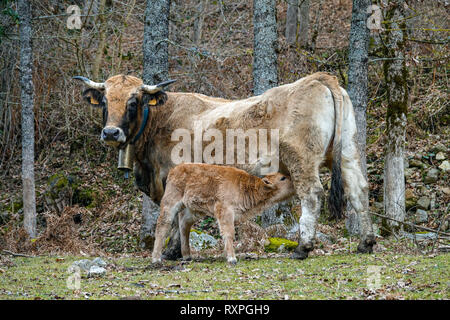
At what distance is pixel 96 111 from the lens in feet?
67.5

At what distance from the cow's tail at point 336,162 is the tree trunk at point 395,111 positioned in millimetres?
4347

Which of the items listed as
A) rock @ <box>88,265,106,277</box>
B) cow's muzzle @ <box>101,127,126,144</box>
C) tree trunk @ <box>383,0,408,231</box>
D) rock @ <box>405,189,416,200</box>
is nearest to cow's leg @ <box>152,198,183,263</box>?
rock @ <box>88,265,106,277</box>

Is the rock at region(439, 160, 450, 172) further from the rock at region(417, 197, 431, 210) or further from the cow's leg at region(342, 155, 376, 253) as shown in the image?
the cow's leg at region(342, 155, 376, 253)

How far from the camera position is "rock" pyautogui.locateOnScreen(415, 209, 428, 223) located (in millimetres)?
15177

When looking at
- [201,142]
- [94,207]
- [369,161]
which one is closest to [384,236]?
[369,161]

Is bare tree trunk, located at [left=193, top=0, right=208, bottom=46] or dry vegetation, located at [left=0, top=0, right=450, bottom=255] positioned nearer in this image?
dry vegetation, located at [left=0, top=0, right=450, bottom=255]

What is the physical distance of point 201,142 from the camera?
10.8 meters

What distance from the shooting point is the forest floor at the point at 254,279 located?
22.5ft

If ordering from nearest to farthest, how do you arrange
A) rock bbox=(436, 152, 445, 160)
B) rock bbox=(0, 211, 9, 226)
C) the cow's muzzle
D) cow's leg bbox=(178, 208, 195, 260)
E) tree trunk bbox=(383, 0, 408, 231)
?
1. cow's leg bbox=(178, 208, 195, 260)
2. the cow's muzzle
3. tree trunk bbox=(383, 0, 408, 231)
4. rock bbox=(436, 152, 445, 160)
5. rock bbox=(0, 211, 9, 226)

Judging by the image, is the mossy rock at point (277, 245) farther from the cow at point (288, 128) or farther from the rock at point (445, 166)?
the rock at point (445, 166)

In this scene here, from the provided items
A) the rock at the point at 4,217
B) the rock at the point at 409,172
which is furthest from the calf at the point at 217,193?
the rock at the point at 4,217

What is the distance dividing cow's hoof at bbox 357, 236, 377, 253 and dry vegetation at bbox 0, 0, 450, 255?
257 inches

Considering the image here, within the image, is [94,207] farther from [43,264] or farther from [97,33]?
[43,264]

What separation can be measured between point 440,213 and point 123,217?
365 inches
